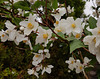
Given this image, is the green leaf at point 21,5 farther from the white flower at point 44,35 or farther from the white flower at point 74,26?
the white flower at point 74,26

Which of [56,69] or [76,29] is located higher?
[76,29]

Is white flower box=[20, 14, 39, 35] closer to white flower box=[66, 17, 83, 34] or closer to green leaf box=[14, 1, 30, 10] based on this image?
green leaf box=[14, 1, 30, 10]

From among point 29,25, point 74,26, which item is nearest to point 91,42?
point 74,26

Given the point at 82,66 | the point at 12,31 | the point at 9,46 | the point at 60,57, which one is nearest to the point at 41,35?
the point at 12,31

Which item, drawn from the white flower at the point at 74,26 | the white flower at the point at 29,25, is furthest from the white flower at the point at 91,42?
the white flower at the point at 29,25

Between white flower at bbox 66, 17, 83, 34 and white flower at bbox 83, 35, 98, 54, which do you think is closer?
white flower at bbox 83, 35, 98, 54

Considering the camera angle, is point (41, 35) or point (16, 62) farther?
point (16, 62)

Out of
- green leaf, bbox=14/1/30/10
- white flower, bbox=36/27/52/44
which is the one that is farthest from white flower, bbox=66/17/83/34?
green leaf, bbox=14/1/30/10

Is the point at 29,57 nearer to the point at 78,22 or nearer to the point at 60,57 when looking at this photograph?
the point at 60,57

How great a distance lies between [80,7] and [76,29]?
11.2 ft

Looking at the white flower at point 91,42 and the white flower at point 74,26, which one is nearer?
the white flower at point 91,42

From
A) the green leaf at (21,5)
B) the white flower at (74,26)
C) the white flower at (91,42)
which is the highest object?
the green leaf at (21,5)

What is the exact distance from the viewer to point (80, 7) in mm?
3756

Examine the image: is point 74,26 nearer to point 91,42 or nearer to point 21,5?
point 91,42
